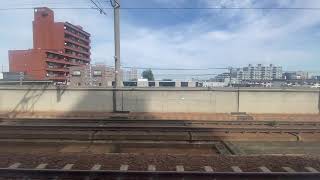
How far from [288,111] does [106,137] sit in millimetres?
18282

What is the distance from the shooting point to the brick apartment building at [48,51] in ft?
348

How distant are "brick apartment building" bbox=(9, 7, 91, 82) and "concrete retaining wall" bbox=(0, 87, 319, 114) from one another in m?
76.8

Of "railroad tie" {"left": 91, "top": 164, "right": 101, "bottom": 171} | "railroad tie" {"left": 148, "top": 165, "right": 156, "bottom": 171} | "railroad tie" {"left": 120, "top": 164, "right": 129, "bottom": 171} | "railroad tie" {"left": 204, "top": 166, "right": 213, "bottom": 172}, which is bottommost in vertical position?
"railroad tie" {"left": 204, "top": 166, "right": 213, "bottom": 172}

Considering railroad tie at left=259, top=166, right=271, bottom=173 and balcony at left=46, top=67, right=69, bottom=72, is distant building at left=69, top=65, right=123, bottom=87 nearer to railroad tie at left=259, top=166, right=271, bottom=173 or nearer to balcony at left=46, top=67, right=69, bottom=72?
balcony at left=46, top=67, right=69, bottom=72

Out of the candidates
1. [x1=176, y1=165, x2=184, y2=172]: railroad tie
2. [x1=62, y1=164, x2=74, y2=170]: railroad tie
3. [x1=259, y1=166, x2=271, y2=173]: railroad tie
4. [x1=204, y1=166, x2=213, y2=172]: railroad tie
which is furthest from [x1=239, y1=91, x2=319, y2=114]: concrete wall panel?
[x1=62, y1=164, x2=74, y2=170]: railroad tie

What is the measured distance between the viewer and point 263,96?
29016 mm

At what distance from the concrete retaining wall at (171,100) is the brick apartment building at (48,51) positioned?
7683 cm

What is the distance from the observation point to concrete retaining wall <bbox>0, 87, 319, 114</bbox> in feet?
95.1

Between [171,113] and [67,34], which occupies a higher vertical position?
[67,34]

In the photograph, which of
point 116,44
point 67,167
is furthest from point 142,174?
point 116,44

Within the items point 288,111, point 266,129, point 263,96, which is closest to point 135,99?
point 263,96

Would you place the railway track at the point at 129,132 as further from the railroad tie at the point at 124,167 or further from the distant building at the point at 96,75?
the distant building at the point at 96,75

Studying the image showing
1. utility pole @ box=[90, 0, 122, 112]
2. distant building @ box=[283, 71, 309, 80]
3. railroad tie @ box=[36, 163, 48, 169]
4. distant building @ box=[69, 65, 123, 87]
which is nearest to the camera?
railroad tie @ box=[36, 163, 48, 169]

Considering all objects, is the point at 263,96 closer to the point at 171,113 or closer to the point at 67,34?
the point at 171,113
